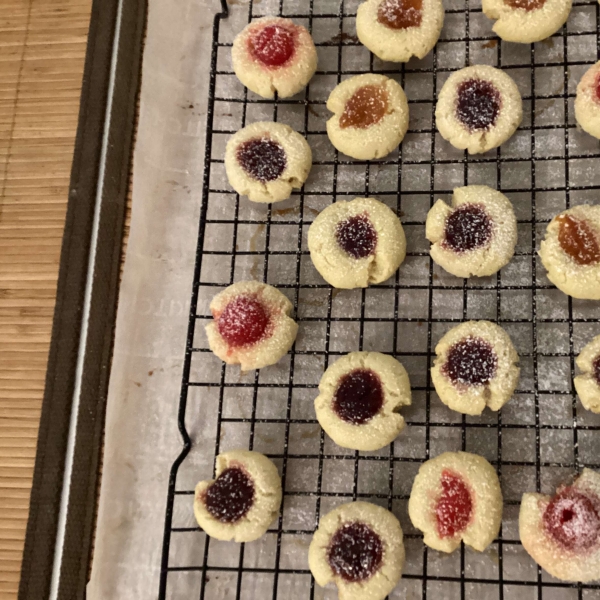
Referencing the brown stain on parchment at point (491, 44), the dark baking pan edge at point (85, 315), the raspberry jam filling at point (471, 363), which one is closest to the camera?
the raspberry jam filling at point (471, 363)

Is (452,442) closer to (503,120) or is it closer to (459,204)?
(459,204)

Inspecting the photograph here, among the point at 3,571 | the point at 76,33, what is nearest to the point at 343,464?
the point at 3,571

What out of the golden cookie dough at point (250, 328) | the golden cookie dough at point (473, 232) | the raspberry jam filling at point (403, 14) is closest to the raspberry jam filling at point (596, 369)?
the golden cookie dough at point (473, 232)

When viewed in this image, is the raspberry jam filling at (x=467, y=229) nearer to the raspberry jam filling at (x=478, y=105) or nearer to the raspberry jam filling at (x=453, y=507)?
the raspberry jam filling at (x=478, y=105)

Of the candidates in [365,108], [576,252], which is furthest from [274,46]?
[576,252]

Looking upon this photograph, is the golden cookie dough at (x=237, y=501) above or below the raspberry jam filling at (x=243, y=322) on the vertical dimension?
below

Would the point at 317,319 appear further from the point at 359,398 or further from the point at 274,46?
the point at 274,46
